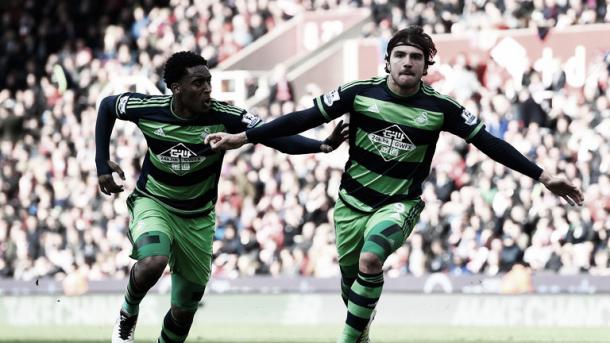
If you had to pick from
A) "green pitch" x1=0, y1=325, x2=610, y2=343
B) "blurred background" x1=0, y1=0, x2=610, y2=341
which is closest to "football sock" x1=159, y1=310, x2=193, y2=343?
"green pitch" x1=0, y1=325, x2=610, y2=343

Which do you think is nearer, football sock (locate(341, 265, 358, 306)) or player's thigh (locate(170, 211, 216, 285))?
football sock (locate(341, 265, 358, 306))

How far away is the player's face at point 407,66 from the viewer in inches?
399

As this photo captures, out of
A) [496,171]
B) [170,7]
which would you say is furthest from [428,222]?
[170,7]

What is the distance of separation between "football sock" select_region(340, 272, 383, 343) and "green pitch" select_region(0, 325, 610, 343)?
495 cm

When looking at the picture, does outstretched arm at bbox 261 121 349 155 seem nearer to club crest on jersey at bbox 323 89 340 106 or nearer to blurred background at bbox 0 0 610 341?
club crest on jersey at bbox 323 89 340 106

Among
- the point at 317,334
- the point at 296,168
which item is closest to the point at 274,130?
the point at 317,334

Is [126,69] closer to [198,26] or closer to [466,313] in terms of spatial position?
[198,26]

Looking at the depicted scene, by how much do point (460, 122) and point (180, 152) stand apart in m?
2.35

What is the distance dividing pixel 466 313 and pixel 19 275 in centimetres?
856

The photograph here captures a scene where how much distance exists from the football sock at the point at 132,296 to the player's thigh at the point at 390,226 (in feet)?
6.34

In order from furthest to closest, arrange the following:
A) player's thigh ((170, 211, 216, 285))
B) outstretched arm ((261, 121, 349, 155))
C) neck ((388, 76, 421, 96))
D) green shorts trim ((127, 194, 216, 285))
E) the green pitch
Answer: the green pitch
player's thigh ((170, 211, 216, 285))
green shorts trim ((127, 194, 216, 285))
outstretched arm ((261, 121, 349, 155))
neck ((388, 76, 421, 96))

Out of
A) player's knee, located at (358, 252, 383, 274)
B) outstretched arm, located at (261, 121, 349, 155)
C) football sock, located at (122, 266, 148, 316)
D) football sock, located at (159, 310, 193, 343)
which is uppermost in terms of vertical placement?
outstretched arm, located at (261, 121, 349, 155)

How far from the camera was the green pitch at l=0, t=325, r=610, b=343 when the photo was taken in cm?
1577

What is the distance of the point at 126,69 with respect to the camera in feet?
90.5
